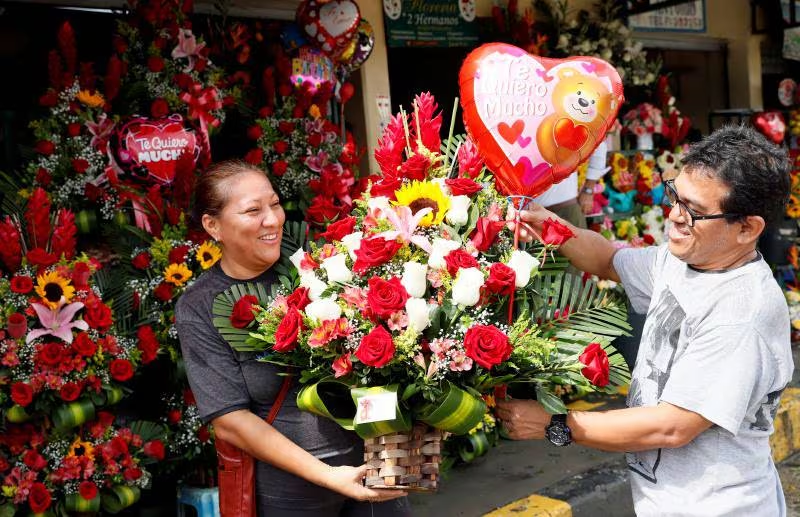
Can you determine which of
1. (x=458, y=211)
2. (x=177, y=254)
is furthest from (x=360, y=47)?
(x=458, y=211)

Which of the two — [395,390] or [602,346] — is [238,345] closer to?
[395,390]

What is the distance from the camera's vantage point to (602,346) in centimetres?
212

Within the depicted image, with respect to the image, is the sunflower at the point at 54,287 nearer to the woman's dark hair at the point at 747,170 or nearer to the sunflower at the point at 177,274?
the sunflower at the point at 177,274

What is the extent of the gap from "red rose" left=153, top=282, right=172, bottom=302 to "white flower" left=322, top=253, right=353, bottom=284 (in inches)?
66.1

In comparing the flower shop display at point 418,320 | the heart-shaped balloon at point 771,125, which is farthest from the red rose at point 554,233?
the heart-shaped balloon at point 771,125

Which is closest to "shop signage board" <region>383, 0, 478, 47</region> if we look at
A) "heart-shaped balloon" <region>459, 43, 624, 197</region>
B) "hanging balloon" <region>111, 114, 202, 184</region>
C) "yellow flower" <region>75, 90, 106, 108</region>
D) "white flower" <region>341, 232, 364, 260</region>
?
"hanging balloon" <region>111, 114, 202, 184</region>

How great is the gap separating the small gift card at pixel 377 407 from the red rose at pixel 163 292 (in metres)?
1.83

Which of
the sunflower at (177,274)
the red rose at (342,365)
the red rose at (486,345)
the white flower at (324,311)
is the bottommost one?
the red rose at (342,365)

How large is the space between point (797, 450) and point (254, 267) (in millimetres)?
4283

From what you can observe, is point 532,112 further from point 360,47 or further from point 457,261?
point 360,47

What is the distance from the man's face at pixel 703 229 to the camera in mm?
1940

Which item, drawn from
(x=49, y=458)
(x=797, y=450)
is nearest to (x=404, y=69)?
(x=797, y=450)

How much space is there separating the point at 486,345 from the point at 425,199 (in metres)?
0.45

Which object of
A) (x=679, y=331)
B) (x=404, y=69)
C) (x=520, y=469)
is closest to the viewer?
(x=679, y=331)
